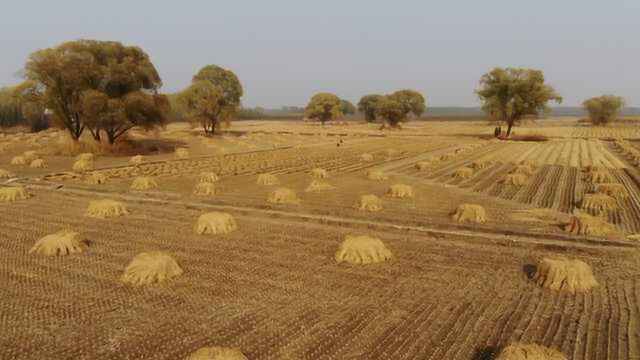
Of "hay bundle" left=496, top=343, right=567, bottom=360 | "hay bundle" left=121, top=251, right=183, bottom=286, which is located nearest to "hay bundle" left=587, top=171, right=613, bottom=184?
"hay bundle" left=496, top=343, right=567, bottom=360

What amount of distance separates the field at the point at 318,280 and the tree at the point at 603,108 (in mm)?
112025

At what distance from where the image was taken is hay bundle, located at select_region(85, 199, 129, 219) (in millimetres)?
21359

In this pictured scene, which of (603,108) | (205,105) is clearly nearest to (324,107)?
(205,105)

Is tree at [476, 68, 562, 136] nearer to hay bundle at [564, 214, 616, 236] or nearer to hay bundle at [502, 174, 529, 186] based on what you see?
hay bundle at [502, 174, 529, 186]

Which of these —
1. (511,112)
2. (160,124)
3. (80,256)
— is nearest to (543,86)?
(511,112)

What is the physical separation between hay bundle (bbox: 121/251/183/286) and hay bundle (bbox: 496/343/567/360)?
9.13 meters

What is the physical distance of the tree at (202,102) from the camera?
261ft

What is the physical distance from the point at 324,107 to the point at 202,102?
48393 millimetres

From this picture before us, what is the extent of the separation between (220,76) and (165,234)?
11077 cm

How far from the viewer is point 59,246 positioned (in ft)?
51.8

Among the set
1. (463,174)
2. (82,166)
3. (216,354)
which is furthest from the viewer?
(82,166)

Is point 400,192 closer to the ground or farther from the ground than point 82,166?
farther from the ground

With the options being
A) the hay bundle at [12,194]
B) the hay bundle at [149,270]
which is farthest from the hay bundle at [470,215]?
the hay bundle at [12,194]

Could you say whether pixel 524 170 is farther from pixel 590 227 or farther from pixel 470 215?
pixel 590 227
